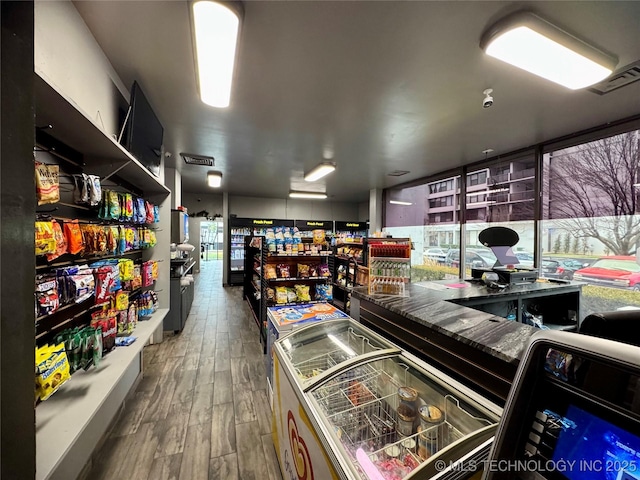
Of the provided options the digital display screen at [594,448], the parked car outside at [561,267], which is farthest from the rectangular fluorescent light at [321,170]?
the digital display screen at [594,448]

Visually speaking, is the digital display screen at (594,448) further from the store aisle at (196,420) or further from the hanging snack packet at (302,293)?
the hanging snack packet at (302,293)

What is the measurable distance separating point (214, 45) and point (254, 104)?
→ 110cm

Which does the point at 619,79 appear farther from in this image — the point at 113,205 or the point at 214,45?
the point at 113,205

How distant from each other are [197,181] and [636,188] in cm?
780

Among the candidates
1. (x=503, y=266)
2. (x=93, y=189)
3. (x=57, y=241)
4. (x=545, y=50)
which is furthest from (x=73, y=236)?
(x=503, y=266)

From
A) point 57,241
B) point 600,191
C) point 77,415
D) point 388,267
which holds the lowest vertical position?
point 77,415

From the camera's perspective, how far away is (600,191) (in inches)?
132

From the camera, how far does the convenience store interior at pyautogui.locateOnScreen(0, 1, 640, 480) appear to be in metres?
1.39

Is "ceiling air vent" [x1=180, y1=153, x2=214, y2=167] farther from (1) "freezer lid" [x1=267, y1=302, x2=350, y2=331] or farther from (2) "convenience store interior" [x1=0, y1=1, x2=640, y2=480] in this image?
(1) "freezer lid" [x1=267, y1=302, x2=350, y2=331]

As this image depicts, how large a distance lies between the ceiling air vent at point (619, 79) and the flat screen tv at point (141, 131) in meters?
3.90

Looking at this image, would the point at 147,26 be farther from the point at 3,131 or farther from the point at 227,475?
the point at 227,475

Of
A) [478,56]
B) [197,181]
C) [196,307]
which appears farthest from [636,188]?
[197,181]

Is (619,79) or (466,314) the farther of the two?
(619,79)

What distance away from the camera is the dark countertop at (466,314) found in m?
1.17
